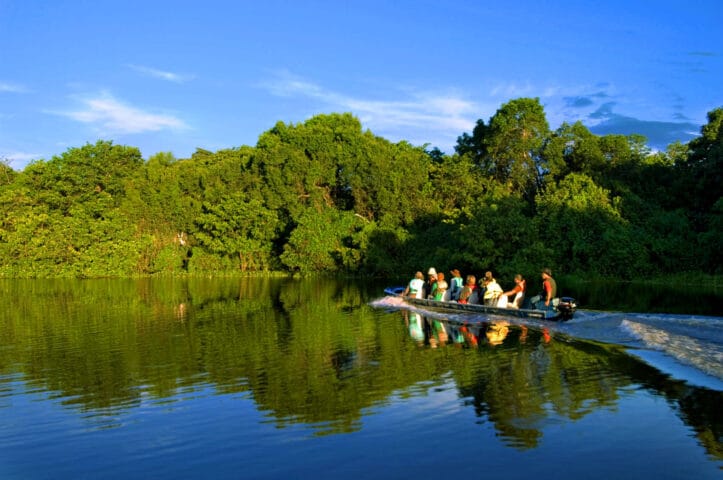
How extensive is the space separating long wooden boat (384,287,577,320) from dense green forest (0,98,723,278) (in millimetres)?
12484

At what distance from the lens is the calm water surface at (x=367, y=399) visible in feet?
23.5

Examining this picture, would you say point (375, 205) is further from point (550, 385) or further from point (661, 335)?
point (550, 385)

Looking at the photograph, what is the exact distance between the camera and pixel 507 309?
18.4 metres

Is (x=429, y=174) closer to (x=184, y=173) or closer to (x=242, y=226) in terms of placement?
(x=242, y=226)

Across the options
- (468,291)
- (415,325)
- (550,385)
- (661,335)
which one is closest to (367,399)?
(550,385)

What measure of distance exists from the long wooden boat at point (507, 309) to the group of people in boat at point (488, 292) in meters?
0.27

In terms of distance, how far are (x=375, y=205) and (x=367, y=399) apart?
3502 centimetres

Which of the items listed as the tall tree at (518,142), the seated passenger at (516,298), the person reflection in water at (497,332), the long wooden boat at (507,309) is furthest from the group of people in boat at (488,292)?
the tall tree at (518,142)

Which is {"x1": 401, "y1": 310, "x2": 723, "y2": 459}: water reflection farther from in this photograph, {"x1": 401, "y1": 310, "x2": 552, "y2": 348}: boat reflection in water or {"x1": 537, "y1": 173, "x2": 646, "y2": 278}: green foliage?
{"x1": 537, "y1": 173, "x2": 646, "y2": 278}: green foliage

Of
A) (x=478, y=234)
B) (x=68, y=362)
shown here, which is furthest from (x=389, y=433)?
(x=478, y=234)

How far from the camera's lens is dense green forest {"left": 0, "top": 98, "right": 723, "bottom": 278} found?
34469 millimetres

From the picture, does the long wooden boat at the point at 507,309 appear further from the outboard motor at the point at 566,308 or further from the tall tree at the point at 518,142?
the tall tree at the point at 518,142

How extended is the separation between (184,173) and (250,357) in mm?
37965

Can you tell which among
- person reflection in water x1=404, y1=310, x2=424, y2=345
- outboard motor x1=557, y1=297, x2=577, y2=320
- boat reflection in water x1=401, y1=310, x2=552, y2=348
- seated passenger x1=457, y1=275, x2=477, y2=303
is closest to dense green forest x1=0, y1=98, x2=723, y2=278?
seated passenger x1=457, y1=275, x2=477, y2=303
